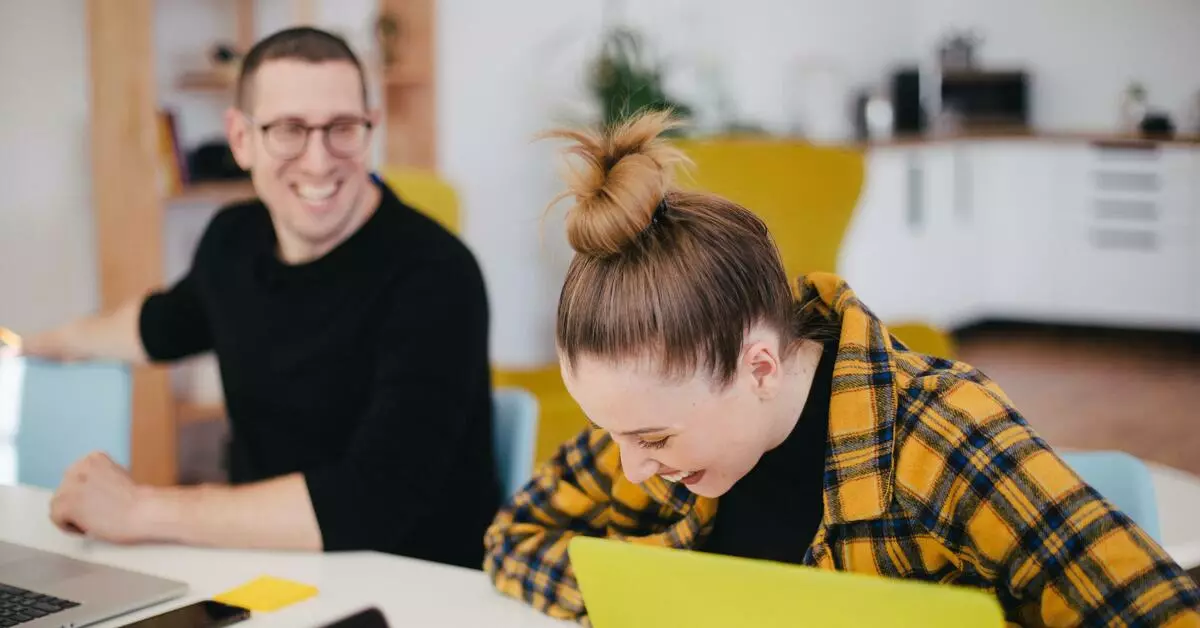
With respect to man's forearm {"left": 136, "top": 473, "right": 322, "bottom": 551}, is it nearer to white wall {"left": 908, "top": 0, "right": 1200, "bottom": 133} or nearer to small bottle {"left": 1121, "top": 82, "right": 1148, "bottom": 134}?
small bottle {"left": 1121, "top": 82, "right": 1148, "bottom": 134}

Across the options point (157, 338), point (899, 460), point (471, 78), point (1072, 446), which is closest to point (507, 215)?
point (471, 78)

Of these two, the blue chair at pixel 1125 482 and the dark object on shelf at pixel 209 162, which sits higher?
the dark object on shelf at pixel 209 162

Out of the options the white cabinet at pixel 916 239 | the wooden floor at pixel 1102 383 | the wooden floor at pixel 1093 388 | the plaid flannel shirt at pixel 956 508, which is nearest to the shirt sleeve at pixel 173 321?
the plaid flannel shirt at pixel 956 508

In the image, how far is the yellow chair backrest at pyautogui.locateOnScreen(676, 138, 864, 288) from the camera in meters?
4.13

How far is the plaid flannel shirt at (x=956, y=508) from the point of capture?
3.59 ft

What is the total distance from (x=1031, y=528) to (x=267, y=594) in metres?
0.80

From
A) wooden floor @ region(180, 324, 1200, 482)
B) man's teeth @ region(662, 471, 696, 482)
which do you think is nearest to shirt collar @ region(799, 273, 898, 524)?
man's teeth @ region(662, 471, 696, 482)

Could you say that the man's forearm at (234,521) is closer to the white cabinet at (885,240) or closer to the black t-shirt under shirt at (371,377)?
the black t-shirt under shirt at (371,377)

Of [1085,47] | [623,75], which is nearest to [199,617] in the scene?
[623,75]

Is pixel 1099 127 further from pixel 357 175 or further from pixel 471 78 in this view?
pixel 357 175

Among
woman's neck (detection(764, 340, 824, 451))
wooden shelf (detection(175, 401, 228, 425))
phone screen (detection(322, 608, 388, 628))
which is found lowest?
wooden shelf (detection(175, 401, 228, 425))

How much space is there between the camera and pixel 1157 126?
7.00 meters

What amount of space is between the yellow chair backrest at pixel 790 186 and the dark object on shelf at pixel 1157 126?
3.56m

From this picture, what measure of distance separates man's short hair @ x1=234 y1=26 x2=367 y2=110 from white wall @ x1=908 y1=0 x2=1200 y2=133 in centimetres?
629
